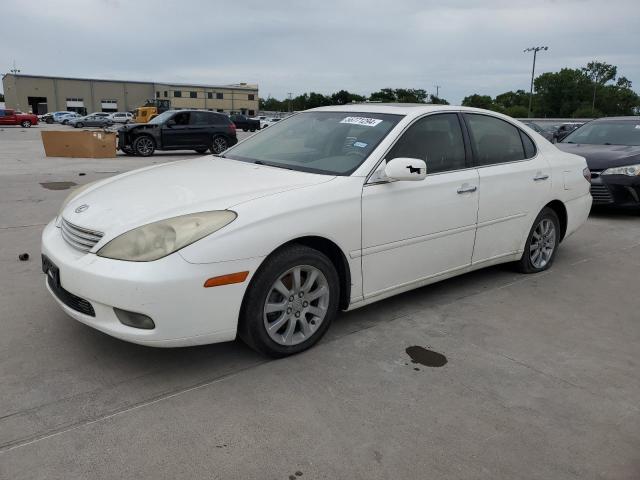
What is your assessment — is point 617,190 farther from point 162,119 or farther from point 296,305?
point 162,119

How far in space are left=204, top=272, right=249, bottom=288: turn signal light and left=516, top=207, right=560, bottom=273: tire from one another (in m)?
3.01

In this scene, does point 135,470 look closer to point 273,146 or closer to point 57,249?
Answer: point 57,249

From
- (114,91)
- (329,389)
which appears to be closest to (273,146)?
(329,389)

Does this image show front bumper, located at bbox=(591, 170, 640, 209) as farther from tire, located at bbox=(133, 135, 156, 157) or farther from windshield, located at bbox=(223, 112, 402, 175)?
tire, located at bbox=(133, 135, 156, 157)

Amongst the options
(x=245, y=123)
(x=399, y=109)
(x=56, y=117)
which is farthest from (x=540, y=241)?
(x=56, y=117)

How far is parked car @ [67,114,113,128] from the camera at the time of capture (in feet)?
159

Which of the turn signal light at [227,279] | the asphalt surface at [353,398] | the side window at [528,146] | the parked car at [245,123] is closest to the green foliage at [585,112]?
the parked car at [245,123]

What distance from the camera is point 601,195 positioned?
800 centimetres

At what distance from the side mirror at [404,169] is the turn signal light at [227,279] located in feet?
3.87

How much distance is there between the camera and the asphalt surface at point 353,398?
2.41 m

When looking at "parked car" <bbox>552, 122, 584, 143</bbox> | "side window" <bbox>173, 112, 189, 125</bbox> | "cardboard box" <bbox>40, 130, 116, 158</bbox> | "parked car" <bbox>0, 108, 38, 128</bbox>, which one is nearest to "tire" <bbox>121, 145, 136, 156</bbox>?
"cardboard box" <bbox>40, 130, 116, 158</bbox>

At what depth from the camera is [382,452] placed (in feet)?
8.16

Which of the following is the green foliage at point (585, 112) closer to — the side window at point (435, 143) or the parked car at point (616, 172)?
the parked car at point (616, 172)

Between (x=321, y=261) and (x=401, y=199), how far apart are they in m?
0.78
